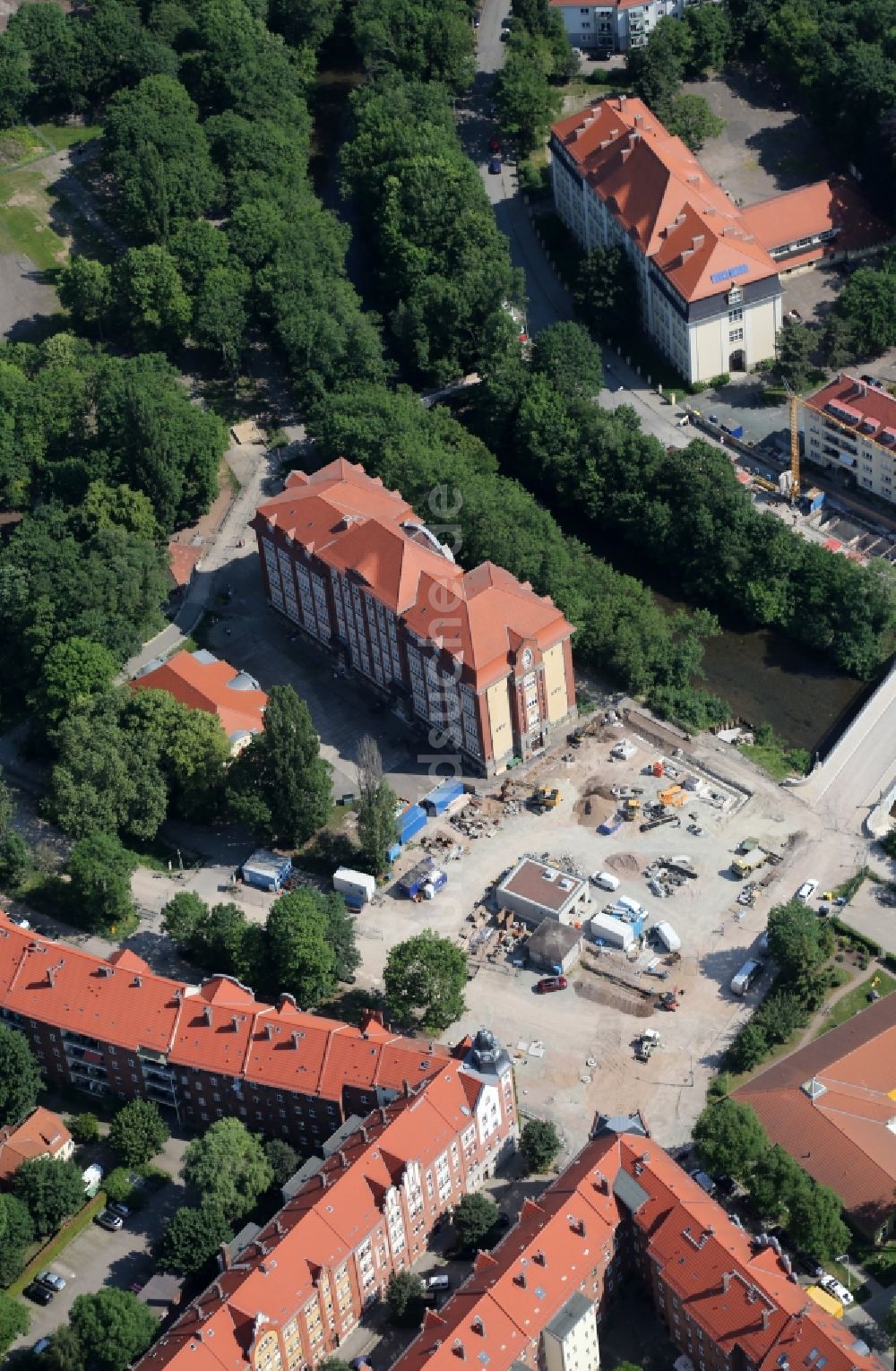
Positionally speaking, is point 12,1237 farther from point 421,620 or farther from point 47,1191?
point 421,620

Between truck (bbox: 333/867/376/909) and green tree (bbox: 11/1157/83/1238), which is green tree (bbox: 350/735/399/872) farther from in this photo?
green tree (bbox: 11/1157/83/1238)

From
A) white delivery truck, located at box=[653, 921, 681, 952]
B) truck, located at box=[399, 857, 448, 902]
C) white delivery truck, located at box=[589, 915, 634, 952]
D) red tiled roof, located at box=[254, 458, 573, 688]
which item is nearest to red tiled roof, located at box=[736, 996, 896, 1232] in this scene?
white delivery truck, located at box=[653, 921, 681, 952]

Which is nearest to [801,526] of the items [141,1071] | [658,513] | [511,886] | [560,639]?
[658,513]

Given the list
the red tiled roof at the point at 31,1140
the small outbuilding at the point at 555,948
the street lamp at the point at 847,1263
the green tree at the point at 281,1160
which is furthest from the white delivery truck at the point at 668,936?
the red tiled roof at the point at 31,1140

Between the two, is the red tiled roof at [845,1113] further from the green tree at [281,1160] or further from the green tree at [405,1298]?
the green tree at [281,1160]

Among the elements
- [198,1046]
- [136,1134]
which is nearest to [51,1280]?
[136,1134]
